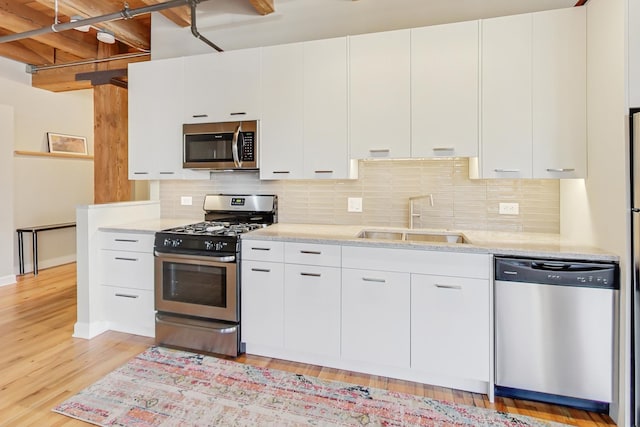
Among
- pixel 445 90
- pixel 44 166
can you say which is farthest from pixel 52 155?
pixel 445 90

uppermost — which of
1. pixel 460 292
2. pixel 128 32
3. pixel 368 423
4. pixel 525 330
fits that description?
pixel 128 32

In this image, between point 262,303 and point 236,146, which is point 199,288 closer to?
point 262,303

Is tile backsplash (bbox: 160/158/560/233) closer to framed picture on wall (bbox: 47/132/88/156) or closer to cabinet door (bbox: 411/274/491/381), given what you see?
cabinet door (bbox: 411/274/491/381)

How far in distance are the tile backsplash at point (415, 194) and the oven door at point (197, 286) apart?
88 cm

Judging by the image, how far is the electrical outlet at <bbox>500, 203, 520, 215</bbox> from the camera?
8.82 ft

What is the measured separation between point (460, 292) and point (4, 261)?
5.32 metres

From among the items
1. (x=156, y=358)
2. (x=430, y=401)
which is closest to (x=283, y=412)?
(x=430, y=401)

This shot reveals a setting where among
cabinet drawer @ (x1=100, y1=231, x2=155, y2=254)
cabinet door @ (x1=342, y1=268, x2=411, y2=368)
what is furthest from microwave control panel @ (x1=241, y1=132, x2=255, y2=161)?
cabinet door @ (x1=342, y1=268, x2=411, y2=368)

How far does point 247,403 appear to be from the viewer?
6.84 feet

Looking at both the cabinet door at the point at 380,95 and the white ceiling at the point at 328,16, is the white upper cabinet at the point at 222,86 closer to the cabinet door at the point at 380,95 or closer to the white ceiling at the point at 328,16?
the white ceiling at the point at 328,16

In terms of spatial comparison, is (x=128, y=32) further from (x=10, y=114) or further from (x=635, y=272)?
(x=635, y=272)

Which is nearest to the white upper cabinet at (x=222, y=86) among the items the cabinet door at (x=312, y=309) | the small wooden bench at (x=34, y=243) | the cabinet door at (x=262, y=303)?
the cabinet door at (x=262, y=303)

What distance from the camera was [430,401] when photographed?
211 centimetres

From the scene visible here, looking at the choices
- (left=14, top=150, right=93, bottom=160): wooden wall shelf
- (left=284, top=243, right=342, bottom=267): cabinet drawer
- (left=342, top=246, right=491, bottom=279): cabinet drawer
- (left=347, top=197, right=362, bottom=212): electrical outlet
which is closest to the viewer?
(left=342, top=246, right=491, bottom=279): cabinet drawer
